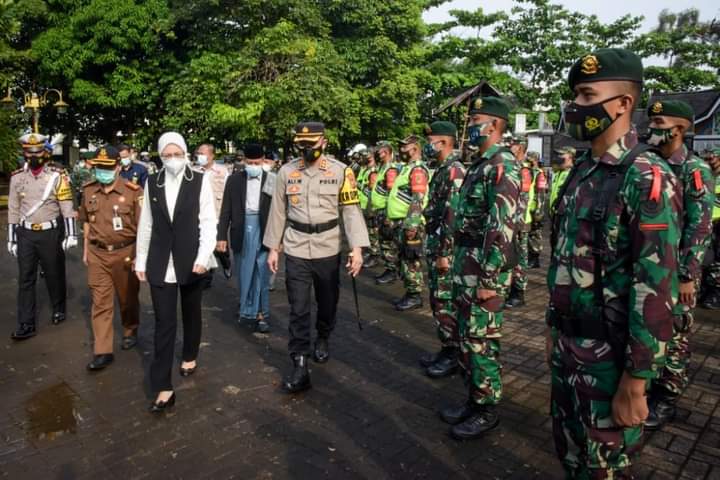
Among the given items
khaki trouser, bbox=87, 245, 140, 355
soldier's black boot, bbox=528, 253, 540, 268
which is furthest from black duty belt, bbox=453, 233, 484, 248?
soldier's black boot, bbox=528, 253, 540, 268

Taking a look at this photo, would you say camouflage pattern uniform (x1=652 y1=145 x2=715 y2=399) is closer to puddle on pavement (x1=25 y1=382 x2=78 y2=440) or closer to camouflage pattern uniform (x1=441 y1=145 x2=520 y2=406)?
camouflage pattern uniform (x1=441 y1=145 x2=520 y2=406)

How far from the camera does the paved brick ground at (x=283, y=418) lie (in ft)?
11.0

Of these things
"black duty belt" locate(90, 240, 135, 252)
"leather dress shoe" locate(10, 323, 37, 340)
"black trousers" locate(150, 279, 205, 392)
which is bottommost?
"leather dress shoe" locate(10, 323, 37, 340)

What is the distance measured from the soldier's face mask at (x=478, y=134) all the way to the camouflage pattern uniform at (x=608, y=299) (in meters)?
1.48

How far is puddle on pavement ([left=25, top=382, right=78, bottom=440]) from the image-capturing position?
12.6 feet

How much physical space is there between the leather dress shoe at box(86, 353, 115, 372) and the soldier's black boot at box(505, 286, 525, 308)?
4.96m

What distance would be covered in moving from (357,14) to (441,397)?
73.3 ft

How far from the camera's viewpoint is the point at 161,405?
161 inches

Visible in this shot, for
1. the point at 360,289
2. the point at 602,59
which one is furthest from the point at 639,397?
the point at 360,289

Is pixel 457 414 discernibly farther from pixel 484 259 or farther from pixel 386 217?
pixel 386 217

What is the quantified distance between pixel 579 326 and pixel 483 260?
1.40 metres

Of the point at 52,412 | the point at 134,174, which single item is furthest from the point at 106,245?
the point at 134,174

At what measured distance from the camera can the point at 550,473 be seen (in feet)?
10.7

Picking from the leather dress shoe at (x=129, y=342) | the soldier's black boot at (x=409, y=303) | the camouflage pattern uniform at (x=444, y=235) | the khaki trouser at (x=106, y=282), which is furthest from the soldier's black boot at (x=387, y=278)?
the khaki trouser at (x=106, y=282)
